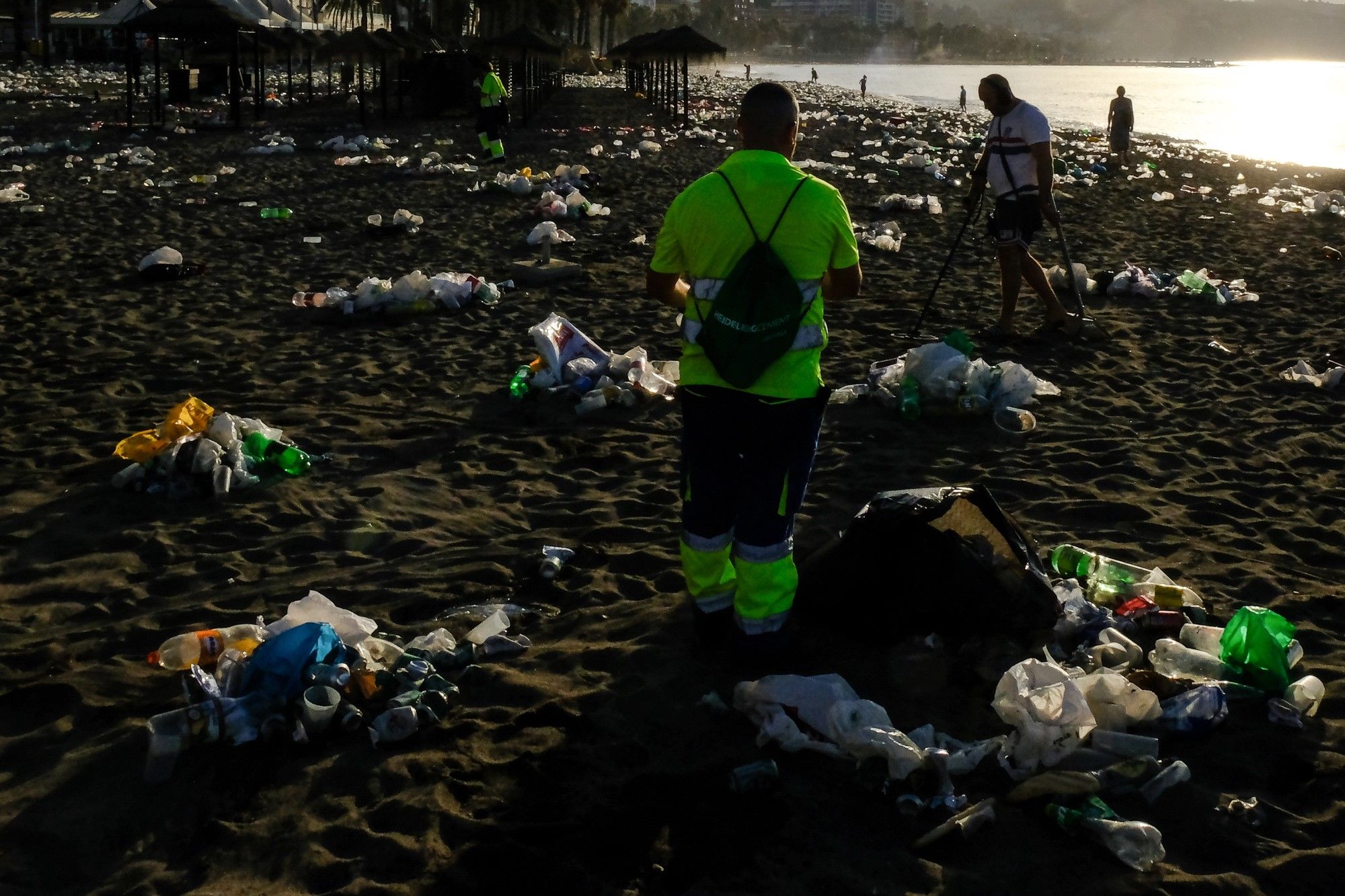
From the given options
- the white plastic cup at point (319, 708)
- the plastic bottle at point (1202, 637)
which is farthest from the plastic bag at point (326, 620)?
the plastic bottle at point (1202, 637)

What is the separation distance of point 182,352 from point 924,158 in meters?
12.9

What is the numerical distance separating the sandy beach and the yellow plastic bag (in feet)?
0.80

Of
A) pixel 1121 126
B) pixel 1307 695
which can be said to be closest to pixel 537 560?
pixel 1307 695

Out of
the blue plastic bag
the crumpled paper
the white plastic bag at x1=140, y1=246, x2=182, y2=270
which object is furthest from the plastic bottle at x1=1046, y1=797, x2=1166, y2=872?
the white plastic bag at x1=140, y1=246, x2=182, y2=270

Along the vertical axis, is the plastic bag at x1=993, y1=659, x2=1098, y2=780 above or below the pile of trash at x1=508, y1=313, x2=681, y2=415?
below

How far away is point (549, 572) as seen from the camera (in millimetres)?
4059

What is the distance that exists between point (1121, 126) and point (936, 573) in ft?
63.3

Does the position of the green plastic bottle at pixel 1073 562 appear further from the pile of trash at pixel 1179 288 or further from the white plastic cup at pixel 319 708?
the pile of trash at pixel 1179 288

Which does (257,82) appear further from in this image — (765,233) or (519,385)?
(765,233)

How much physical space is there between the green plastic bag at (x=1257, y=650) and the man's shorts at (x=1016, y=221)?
3860mm

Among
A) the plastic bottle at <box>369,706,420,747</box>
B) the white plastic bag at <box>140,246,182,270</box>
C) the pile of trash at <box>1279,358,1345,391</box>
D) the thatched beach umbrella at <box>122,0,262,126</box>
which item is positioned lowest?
the plastic bottle at <box>369,706,420,747</box>

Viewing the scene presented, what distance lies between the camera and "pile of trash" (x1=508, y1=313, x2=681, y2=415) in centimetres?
609

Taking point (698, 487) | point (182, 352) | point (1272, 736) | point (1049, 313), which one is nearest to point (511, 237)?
point (182, 352)

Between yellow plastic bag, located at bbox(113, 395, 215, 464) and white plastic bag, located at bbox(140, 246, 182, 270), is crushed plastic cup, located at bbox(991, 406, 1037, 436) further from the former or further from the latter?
white plastic bag, located at bbox(140, 246, 182, 270)
